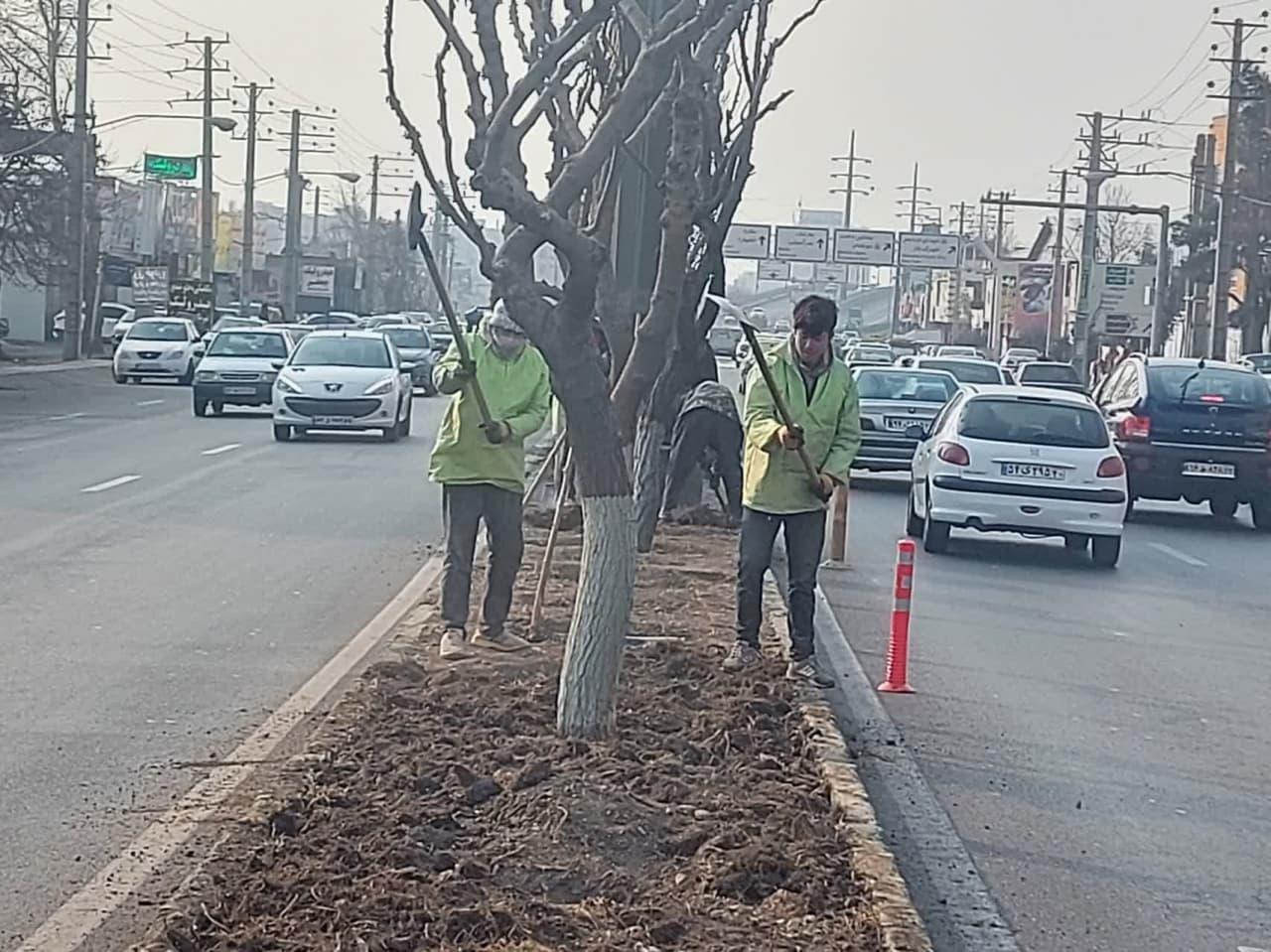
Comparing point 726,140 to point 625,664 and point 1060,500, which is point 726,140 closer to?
point 1060,500

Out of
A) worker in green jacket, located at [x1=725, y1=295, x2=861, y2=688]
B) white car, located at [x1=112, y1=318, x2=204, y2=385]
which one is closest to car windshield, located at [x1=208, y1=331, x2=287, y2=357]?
white car, located at [x1=112, y1=318, x2=204, y2=385]

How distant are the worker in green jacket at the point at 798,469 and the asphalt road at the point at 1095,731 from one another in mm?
820

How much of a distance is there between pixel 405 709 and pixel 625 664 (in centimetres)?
155

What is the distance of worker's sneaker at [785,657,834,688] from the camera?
31.3ft

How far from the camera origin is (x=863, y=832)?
6711 mm

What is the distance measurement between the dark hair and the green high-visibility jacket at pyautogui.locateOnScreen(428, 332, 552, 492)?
1.30m

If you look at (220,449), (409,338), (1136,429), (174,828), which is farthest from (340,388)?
(409,338)

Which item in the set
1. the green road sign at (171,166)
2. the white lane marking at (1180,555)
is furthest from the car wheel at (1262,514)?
the green road sign at (171,166)

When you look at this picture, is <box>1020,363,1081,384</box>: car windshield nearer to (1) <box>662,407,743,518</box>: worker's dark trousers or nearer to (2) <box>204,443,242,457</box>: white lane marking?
(2) <box>204,443,242,457</box>: white lane marking

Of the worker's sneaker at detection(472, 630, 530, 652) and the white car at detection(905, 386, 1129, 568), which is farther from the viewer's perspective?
the white car at detection(905, 386, 1129, 568)

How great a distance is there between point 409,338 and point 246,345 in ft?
50.2

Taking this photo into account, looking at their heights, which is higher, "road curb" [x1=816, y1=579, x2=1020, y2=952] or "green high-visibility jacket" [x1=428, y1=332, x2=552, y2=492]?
"green high-visibility jacket" [x1=428, y1=332, x2=552, y2=492]

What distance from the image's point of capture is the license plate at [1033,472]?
17.5 m

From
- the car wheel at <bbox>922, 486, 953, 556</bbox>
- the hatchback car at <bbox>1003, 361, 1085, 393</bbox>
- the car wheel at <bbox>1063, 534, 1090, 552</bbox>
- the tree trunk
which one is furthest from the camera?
the hatchback car at <bbox>1003, 361, 1085, 393</bbox>
